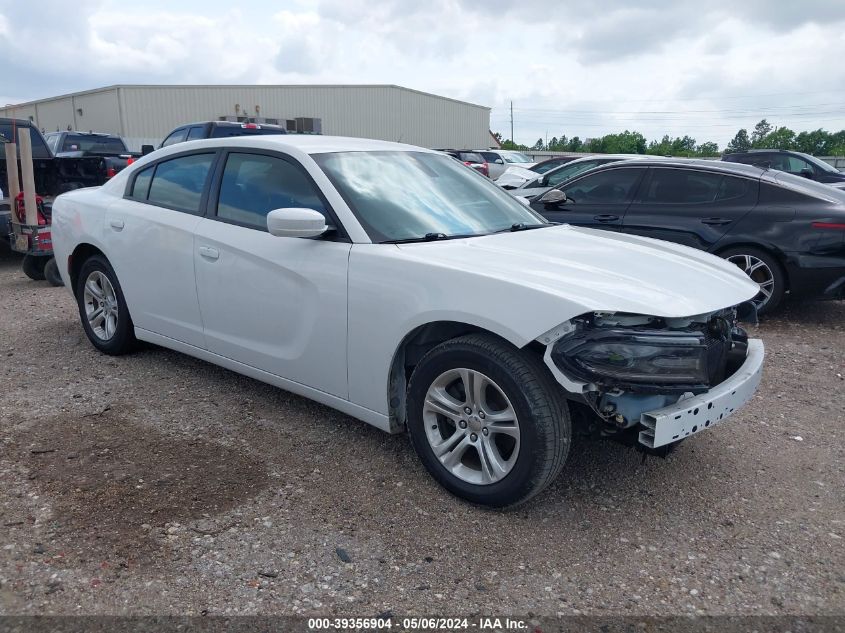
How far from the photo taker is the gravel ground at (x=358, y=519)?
264 centimetres

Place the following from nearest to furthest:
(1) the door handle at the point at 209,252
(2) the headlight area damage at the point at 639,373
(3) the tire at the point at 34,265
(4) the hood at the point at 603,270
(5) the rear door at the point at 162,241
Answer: (2) the headlight area damage at the point at 639,373
(4) the hood at the point at 603,270
(1) the door handle at the point at 209,252
(5) the rear door at the point at 162,241
(3) the tire at the point at 34,265

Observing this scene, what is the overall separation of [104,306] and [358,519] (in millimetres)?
3100

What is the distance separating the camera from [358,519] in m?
3.14

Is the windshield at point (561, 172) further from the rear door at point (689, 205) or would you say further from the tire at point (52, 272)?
the tire at point (52, 272)

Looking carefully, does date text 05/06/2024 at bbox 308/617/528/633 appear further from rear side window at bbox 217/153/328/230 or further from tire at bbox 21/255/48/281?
tire at bbox 21/255/48/281

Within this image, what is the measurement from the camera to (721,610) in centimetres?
258

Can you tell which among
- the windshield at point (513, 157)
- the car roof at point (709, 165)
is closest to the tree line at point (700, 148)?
the windshield at point (513, 157)

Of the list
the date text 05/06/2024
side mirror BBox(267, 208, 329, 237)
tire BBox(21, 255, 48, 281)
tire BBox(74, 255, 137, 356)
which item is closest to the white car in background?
tire BBox(21, 255, 48, 281)

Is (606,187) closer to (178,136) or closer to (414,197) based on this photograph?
(414,197)

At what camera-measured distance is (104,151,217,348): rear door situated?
436 centimetres

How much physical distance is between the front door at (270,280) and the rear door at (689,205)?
4.26 meters

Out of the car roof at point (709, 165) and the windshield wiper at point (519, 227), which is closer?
the windshield wiper at point (519, 227)

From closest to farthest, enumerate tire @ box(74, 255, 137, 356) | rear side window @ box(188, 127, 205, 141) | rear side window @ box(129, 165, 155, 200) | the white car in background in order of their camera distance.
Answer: rear side window @ box(129, 165, 155, 200)
tire @ box(74, 255, 137, 356)
rear side window @ box(188, 127, 205, 141)
the white car in background

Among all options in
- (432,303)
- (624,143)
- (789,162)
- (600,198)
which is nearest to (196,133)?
(600,198)
